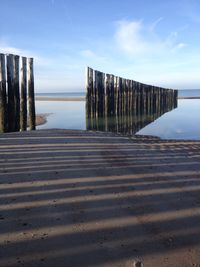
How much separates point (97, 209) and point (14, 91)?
888cm

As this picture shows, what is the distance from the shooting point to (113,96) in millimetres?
22297

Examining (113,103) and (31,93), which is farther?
(113,103)

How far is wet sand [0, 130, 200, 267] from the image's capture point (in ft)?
11.1

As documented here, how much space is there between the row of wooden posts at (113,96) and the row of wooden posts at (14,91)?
5.22m

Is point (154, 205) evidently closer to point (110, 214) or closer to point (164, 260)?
point (110, 214)

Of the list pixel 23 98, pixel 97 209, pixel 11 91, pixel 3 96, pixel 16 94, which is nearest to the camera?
pixel 97 209

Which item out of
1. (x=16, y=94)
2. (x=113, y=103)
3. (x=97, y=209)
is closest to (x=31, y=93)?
(x=16, y=94)

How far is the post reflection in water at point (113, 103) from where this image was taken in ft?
60.9

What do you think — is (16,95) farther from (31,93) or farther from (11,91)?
(31,93)

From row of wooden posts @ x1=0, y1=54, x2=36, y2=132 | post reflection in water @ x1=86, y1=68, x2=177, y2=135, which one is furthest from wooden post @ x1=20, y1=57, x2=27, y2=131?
post reflection in water @ x1=86, y1=68, x2=177, y2=135

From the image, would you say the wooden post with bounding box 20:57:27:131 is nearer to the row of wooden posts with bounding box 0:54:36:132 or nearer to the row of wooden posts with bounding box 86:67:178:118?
the row of wooden posts with bounding box 0:54:36:132

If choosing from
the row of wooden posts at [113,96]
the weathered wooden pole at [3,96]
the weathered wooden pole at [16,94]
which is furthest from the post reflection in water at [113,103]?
the weathered wooden pole at [3,96]

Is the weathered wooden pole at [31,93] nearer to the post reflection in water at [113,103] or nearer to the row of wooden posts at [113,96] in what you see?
the post reflection in water at [113,103]

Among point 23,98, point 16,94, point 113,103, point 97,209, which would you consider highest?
point 16,94
